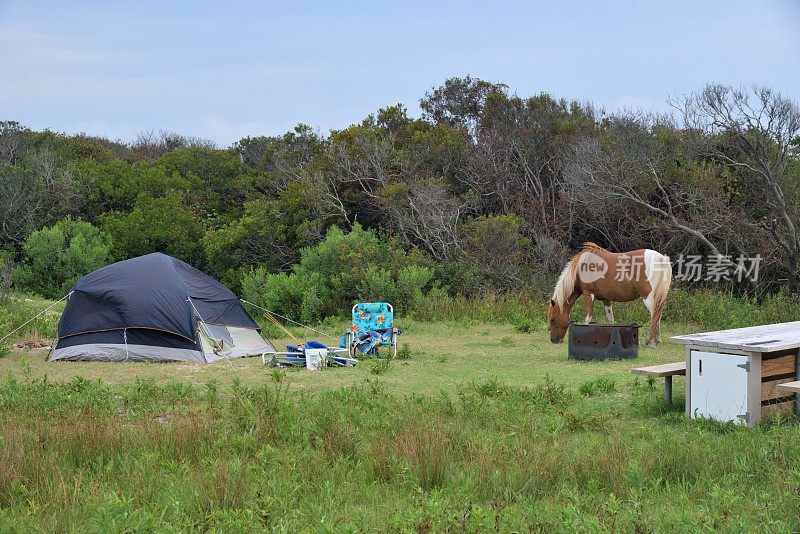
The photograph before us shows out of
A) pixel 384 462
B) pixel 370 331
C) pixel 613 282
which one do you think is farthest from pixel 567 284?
pixel 384 462

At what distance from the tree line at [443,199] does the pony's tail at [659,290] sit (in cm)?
712

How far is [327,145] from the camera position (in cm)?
2628

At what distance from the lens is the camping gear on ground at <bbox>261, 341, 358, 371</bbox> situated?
34.9ft

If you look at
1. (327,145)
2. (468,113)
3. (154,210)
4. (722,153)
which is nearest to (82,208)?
(154,210)

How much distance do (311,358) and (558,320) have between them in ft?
13.6

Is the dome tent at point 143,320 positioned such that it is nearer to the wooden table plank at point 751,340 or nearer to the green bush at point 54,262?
the wooden table plank at point 751,340

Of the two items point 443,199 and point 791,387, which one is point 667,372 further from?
point 443,199

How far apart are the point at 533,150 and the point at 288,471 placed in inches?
783

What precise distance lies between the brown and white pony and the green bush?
1561 centimetres

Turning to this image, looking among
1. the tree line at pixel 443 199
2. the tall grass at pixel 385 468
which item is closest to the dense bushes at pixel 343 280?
the tree line at pixel 443 199

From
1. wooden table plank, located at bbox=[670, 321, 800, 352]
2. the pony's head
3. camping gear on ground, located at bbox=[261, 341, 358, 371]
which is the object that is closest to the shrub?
the pony's head

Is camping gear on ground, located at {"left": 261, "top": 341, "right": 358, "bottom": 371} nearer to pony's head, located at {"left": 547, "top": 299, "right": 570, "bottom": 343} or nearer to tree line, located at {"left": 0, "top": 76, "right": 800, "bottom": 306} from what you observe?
pony's head, located at {"left": 547, "top": 299, "right": 570, "bottom": 343}

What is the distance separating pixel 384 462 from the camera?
216 inches

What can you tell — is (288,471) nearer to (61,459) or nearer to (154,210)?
(61,459)
